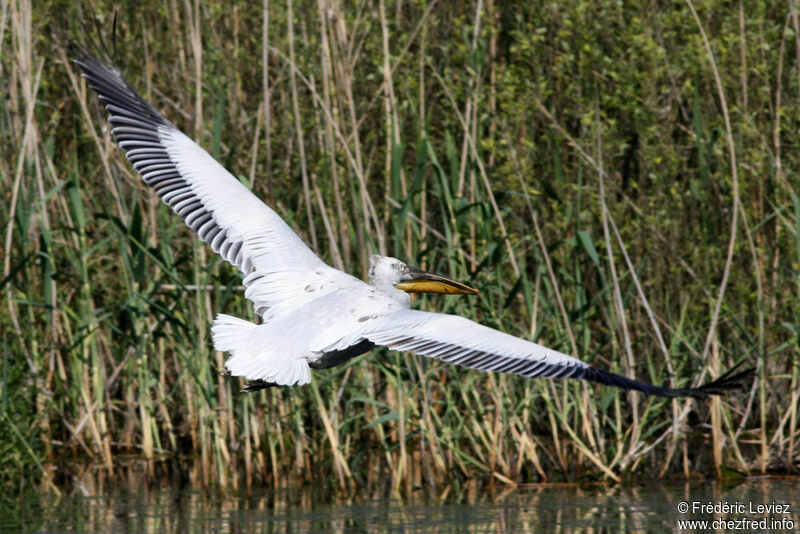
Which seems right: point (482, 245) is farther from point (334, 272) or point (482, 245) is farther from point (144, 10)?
point (144, 10)

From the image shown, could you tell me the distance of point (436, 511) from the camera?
18.9ft

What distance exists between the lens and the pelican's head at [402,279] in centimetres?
580

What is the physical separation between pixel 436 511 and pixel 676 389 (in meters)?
1.81

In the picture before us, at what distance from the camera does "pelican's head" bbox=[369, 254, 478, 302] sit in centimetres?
580

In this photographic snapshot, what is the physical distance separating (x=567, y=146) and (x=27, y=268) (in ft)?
11.7

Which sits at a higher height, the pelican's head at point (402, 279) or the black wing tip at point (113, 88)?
the black wing tip at point (113, 88)

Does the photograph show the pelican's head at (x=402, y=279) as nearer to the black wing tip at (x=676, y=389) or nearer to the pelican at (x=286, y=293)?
the pelican at (x=286, y=293)

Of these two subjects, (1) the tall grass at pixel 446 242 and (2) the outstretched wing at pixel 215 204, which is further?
(1) the tall grass at pixel 446 242

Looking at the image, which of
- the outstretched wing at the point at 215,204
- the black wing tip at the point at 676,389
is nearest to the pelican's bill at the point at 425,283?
the outstretched wing at the point at 215,204

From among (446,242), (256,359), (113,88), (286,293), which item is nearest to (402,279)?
(286,293)

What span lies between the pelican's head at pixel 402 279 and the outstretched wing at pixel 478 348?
0.78m

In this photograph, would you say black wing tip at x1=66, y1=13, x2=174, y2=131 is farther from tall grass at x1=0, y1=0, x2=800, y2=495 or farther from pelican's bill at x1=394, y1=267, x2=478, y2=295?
A: pelican's bill at x1=394, y1=267, x2=478, y2=295

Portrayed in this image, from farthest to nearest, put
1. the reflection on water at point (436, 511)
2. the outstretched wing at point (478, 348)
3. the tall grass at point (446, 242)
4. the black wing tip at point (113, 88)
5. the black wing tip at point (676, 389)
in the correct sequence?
1. the tall grass at point (446, 242)
2. the black wing tip at point (113, 88)
3. the reflection on water at point (436, 511)
4. the outstretched wing at point (478, 348)
5. the black wing tip at point (676, 389)

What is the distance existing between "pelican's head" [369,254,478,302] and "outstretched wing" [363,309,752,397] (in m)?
0.78
